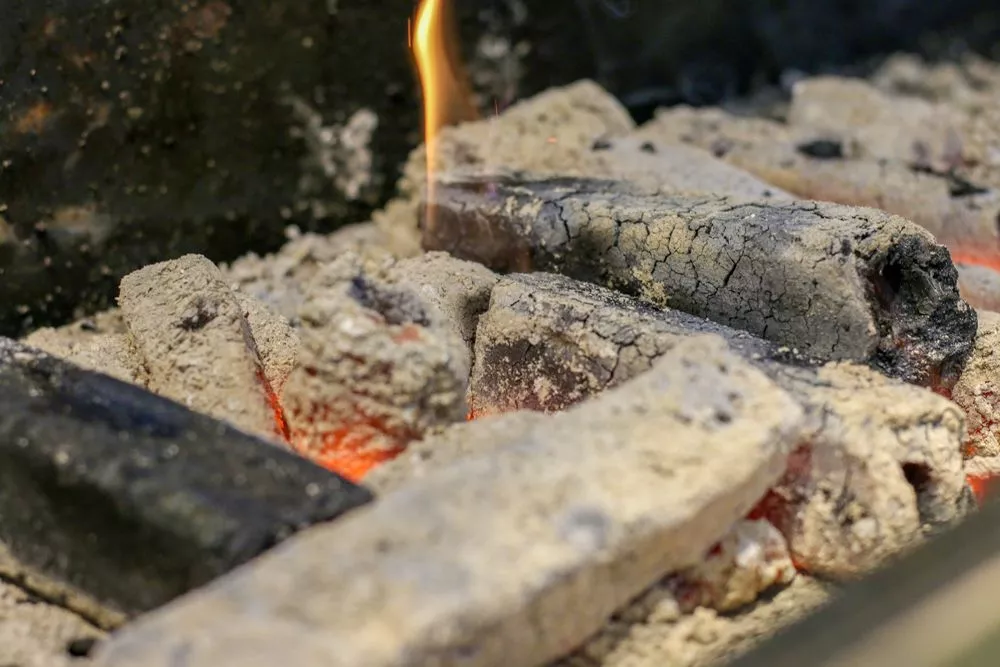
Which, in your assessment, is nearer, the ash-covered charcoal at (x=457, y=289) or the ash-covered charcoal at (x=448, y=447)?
the ash-covered charcoal at (x=448, y=447)

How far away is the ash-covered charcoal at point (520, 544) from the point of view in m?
0.79

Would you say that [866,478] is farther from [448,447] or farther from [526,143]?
[526,143]

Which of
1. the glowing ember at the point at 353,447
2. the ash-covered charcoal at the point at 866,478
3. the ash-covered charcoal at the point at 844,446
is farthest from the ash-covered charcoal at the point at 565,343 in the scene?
the glowing ember at the point at 353,447

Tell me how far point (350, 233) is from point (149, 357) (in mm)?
779

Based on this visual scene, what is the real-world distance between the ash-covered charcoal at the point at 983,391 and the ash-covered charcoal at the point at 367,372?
71 cm

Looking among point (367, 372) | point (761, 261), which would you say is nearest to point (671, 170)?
point (761, 261)

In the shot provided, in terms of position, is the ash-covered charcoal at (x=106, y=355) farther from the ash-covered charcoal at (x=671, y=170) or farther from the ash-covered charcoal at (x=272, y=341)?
the ash-covered charcoal at (x=671, y=170)

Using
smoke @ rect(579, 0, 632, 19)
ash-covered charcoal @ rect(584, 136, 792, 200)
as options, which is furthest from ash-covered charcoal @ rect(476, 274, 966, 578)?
smoke @ rect(579, 0, 632, 19)

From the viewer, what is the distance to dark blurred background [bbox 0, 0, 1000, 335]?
1.63 m

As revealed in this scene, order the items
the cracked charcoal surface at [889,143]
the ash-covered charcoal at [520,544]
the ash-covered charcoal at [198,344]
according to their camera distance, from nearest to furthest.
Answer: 1. the ash-covered charcoal at [520,544]
2. the ash-covered charcoal at [198,344]
3. the cracked charcoal surface at [889,143]

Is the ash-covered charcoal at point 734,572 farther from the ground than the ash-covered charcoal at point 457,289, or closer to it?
closer to it

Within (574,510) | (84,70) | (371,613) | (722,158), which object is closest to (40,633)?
(371,613)

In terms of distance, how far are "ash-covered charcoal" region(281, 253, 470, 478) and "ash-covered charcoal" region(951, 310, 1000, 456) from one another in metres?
0.71

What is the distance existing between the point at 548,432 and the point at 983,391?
692mm
